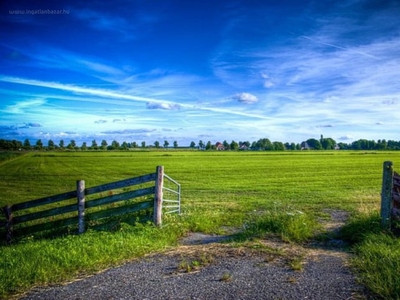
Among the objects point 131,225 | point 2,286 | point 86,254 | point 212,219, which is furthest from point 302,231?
point 2,286

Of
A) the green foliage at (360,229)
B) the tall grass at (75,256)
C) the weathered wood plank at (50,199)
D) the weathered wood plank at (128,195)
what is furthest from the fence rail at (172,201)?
the green foliage at (360,229)

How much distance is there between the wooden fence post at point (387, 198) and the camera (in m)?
8.00

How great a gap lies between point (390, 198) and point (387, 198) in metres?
0.07

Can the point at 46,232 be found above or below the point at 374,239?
below

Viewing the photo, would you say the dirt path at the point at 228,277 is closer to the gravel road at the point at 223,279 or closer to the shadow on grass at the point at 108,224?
the gravel road at the point at 223,279

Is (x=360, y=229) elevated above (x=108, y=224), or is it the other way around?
(x=360, y=229)

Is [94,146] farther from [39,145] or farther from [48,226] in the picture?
[48,226]

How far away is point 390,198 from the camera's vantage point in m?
8.07

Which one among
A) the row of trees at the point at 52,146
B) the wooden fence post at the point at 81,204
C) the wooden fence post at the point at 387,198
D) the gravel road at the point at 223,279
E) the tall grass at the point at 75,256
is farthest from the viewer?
the row of trees at the point at 52,146

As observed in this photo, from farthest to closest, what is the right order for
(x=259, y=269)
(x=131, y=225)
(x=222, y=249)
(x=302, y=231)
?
(x=131, y=225)
(x=302, y=231)
(x=222, y=249)
(x=259, y=269)

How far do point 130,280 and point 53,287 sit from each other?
1.30 m

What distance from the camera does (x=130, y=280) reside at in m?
5.62

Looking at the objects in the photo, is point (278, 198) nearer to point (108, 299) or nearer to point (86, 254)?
point (86, 254)

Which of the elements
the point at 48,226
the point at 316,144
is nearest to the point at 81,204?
the point at 48,226
